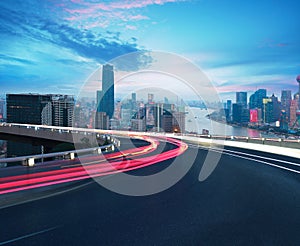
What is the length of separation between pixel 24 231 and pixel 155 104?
60.2 m

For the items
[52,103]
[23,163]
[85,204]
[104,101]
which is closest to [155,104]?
[104,101]

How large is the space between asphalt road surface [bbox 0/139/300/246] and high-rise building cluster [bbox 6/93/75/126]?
16036 centimetres

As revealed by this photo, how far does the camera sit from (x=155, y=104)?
212ft

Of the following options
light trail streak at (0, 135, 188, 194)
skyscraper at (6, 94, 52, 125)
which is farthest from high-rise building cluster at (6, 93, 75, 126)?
light trail streak at (0, 135, 188, 194)

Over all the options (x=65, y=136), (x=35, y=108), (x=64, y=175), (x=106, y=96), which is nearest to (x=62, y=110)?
(x=35, y=108)

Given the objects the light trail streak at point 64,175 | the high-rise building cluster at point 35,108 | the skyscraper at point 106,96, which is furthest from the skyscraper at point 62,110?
the light trail streak at point 64,175

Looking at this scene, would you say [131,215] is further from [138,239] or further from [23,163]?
[23,163]

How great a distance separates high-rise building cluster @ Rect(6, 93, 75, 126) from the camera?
531 ft

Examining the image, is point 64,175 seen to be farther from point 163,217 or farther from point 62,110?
point 62,110

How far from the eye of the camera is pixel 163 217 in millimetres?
5777

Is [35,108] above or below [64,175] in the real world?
above

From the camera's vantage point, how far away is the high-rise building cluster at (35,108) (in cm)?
16175

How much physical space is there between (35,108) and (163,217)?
7072 inches

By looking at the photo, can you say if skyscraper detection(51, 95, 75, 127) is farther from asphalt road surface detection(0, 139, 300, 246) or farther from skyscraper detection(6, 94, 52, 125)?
asphalt road surface detection(0, 139, 300, 246)
